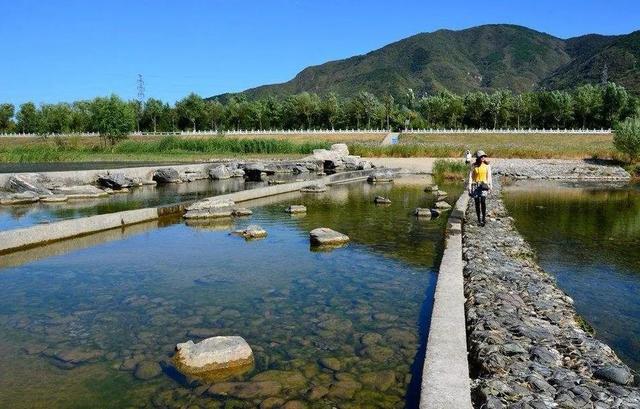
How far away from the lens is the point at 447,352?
6250 mm

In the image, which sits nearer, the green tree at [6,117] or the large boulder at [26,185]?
the large boulder at [26,185]

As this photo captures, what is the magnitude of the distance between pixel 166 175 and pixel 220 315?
27.7 m

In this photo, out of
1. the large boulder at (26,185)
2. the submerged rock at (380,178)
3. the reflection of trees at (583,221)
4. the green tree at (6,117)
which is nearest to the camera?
the reflection of trees at (583,221)

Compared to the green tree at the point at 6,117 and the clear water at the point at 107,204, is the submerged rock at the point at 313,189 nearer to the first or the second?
the clear water at the point at 107,204

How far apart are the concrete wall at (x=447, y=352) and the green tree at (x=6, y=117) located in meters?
144

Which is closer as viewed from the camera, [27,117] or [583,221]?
[583,221]

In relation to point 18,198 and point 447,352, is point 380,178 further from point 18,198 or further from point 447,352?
point 447,352

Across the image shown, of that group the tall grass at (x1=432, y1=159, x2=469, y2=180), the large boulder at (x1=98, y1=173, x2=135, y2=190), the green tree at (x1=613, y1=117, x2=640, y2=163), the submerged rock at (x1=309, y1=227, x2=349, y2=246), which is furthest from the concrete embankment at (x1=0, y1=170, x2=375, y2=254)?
the green tree at (x1=613, y1=117, x2=640, y2=163)

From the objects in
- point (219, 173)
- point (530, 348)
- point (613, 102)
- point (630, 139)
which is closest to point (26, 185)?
point (219, 173)

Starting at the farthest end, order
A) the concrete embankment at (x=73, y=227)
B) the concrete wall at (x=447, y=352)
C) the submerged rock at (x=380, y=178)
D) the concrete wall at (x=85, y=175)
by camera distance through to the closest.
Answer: the submerged rock at (x=380, y=178), the concrete wall at (x=85, y=175), the concrete embankment at (x=73, y=227), the concrete wall at (x=447, y=352)

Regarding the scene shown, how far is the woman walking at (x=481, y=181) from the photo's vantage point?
51.4 ft

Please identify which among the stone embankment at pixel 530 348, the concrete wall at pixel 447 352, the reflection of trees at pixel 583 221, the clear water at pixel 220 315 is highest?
the concrete wall at pixel 447 352

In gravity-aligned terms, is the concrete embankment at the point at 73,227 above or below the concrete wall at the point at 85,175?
below

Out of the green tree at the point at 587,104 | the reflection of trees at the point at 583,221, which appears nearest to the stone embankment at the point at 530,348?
the reflection of trees at the point at 583,221
